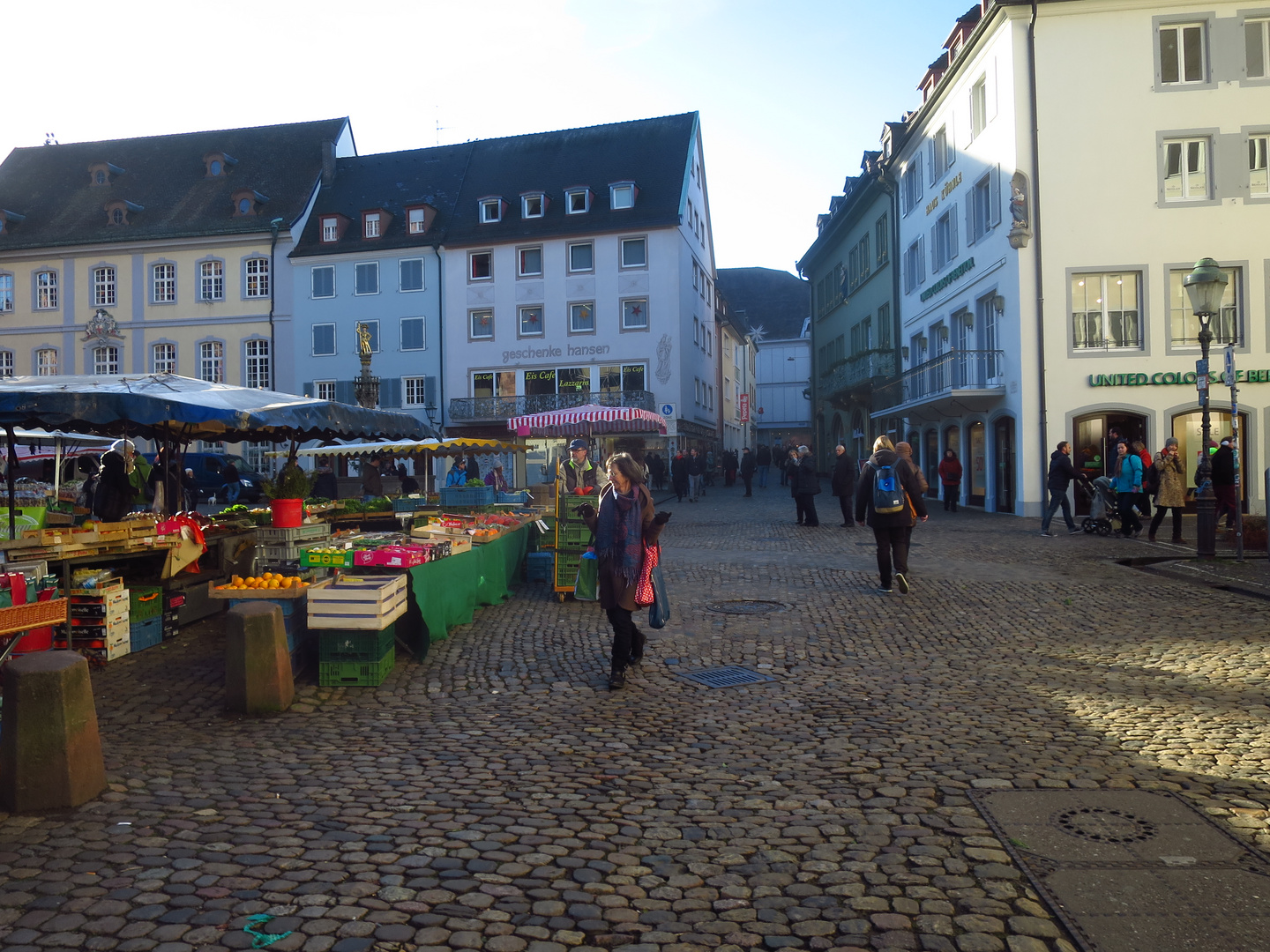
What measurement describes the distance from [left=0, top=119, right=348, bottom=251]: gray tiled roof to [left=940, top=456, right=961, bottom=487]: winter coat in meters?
31.5

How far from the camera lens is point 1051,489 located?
58.5 feet

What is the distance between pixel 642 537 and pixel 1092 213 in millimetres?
19078

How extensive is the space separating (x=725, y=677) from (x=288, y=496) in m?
4.95

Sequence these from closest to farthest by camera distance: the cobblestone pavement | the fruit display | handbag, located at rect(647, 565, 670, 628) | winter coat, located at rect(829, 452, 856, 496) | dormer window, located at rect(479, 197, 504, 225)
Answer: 1. the cobblestone pavement
2. handbag, located at rect(647, 565, 670, 628)
3. the fruit display
4. winter coat, located at rect(829, 452, 856, 496)
5. dormer window, located at rect(479, 197, 504, 225)

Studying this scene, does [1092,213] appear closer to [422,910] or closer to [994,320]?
[994,320]

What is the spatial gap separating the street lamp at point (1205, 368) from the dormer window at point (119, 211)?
147 ft

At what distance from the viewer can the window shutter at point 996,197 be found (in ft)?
76.2

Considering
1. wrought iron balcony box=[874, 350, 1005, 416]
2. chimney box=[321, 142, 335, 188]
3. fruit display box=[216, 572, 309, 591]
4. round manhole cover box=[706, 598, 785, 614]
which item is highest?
chimney box=[321, 142, 335, 188]

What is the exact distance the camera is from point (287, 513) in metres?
9.13

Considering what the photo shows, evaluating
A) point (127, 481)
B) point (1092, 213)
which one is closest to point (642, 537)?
point (127, 481)

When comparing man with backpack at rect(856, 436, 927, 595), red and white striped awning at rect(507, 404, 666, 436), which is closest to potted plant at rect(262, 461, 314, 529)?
man with backpack at rect(856, 436, 927, 595)

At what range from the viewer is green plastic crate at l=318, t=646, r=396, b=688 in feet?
22.5

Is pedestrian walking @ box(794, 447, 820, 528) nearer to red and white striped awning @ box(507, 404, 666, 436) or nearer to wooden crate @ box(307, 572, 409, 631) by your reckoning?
red and white striped awning @ box(507, 404, 666, 436)

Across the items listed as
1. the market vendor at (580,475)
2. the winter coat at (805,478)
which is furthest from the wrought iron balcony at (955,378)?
the market vendor at (580,475)
